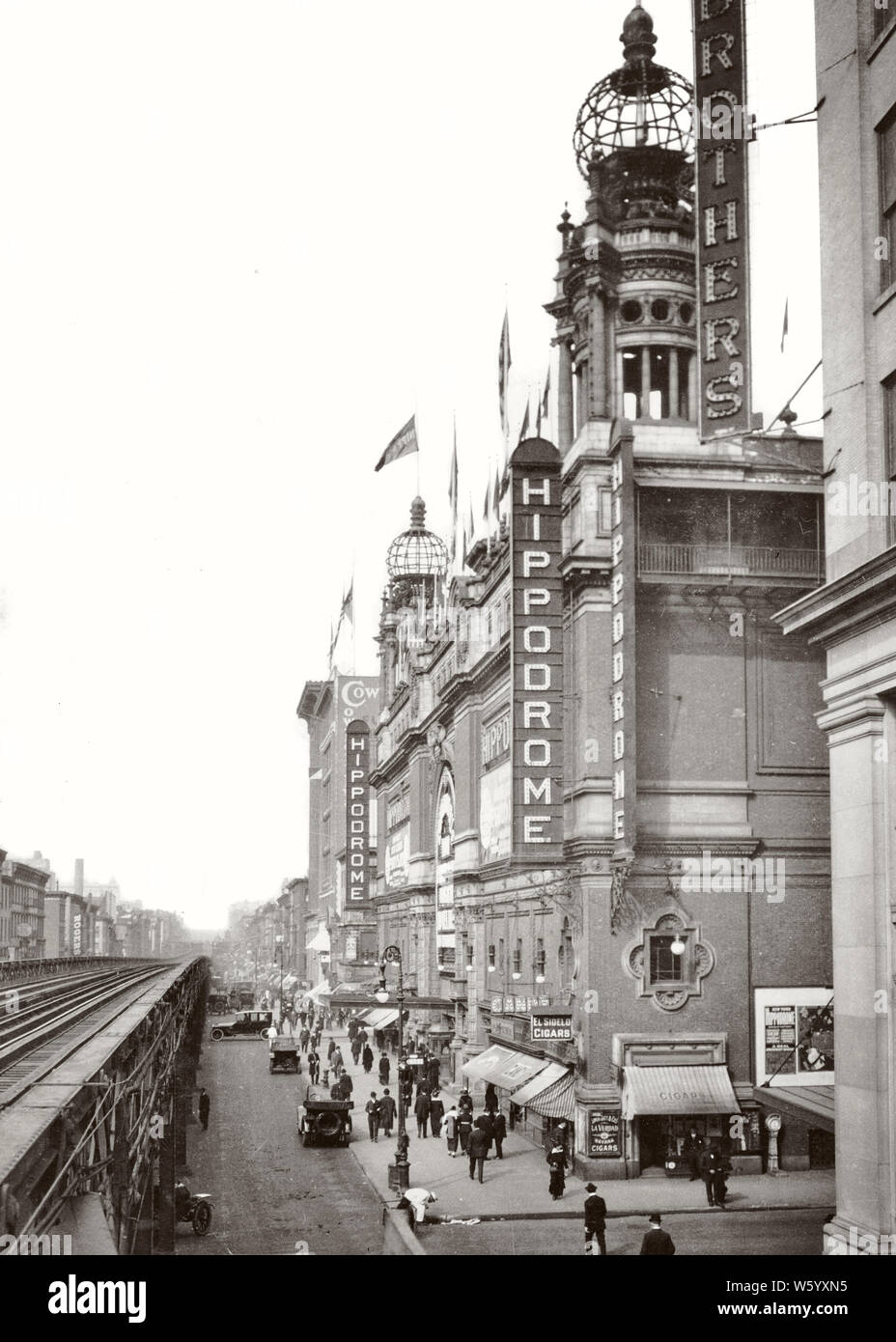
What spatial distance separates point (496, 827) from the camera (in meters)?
53.2

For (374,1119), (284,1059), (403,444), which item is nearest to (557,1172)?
(374,1119)

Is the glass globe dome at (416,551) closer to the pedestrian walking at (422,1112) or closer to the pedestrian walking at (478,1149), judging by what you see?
the pedestrian walking at (422,1112)

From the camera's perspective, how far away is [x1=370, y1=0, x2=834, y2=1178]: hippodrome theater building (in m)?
39.2

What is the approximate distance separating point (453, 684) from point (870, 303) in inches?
1425

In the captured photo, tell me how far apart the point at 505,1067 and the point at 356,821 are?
59109 mm

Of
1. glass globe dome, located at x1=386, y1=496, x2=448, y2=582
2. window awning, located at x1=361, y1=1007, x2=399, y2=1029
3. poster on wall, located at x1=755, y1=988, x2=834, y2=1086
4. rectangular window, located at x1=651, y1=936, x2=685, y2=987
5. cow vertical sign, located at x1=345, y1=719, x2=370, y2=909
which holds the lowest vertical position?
window awning, located at x1=361, y1=1007, x2=399, y2=1029

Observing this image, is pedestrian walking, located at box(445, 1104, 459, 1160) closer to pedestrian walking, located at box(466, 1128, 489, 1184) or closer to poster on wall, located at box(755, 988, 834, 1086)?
pedestrian walking, located at box(466, 1128, 489, 1184)

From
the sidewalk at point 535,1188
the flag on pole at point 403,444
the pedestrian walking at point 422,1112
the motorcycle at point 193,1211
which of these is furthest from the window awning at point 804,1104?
the flag on pole at point 403,444

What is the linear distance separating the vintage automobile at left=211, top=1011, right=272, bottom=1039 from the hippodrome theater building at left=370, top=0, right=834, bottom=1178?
5146cm

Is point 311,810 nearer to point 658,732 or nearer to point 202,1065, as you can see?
point 202,1065

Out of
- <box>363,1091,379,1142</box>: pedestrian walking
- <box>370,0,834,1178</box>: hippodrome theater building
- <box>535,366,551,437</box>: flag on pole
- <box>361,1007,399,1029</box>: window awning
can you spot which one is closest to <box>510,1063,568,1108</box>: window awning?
<box>370,0,834,1178</box>: hippodrome theater building

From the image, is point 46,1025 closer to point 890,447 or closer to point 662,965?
point 662,965

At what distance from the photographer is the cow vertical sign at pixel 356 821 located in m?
103

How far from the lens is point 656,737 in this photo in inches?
1607
